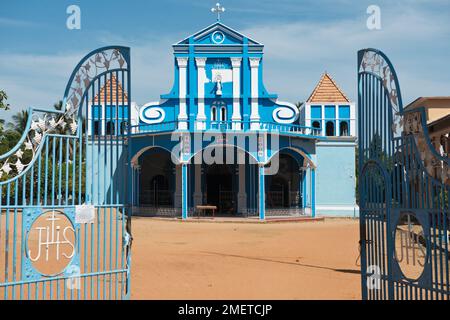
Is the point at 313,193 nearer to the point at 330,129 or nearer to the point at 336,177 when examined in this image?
the point at 336,177

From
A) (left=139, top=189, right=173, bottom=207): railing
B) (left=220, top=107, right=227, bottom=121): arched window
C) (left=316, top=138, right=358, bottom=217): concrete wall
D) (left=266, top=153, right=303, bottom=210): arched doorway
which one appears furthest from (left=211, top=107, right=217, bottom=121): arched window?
(left=316, top=138, right=358, bottom=217): concrete wall

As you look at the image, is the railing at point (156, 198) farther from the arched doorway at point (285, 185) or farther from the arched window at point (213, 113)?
the arched doorway at point (285, 185)

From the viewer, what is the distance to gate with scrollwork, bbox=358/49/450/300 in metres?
5.64

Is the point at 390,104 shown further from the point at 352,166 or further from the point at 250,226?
the point at 352,166

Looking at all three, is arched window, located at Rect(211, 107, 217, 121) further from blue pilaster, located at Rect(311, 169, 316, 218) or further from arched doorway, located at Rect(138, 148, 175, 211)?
blue pilaster, located at Rect(311, 169, 316, 218)

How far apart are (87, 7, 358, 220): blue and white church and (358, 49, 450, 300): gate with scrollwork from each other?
17.5 m

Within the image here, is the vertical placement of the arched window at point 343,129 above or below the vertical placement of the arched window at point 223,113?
below

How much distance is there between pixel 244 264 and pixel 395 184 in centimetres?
577

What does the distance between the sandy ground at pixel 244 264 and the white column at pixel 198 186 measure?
7049 millimetres

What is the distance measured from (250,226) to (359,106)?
615 inches

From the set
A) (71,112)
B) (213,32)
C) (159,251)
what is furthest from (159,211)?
(71,112)

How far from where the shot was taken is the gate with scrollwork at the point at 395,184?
564cm

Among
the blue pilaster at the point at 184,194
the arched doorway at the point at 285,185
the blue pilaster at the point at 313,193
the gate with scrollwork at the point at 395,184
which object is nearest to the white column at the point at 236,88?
the arched doorway at the point at 285,185

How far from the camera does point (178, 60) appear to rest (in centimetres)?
2698
